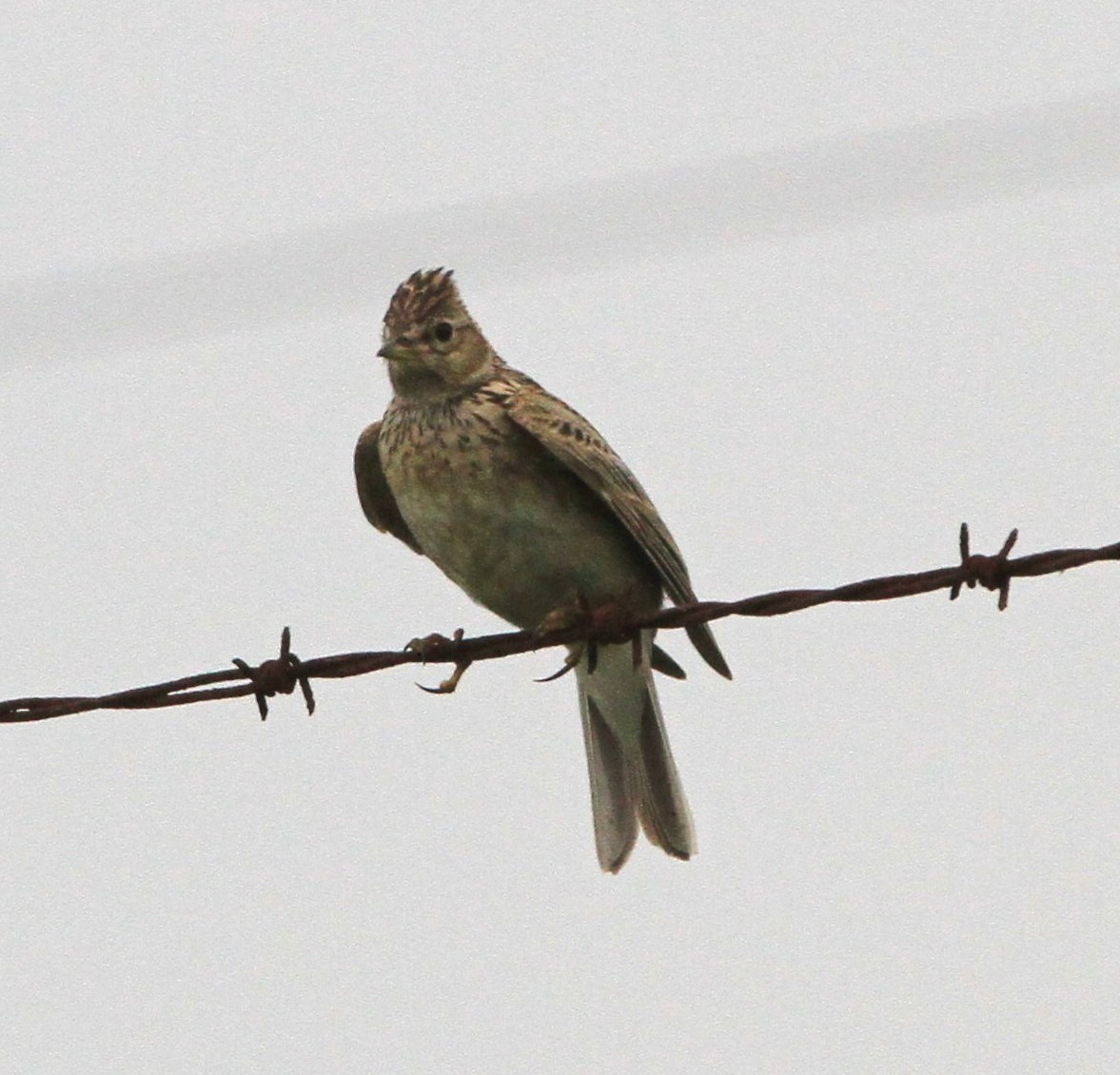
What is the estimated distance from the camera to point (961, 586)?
5445 millimetres

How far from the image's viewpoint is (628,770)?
8461 millimetres

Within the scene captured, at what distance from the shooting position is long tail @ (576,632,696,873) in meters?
8.39

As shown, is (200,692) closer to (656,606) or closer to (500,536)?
(500,536)

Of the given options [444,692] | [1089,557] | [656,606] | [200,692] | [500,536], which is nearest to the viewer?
[1089,557]

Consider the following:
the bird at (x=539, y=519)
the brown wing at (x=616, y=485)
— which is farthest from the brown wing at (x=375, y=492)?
the brown wing at (x=616, y=485)

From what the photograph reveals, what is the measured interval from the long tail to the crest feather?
1.46m

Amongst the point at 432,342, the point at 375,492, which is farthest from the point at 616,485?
the point at 375,492

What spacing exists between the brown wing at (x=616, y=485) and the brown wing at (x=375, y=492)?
765mm

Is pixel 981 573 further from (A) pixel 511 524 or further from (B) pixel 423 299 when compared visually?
(B) pixel 423 299

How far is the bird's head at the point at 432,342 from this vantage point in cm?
821

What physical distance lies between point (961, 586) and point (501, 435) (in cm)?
271

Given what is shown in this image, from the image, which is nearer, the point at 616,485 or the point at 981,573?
the point at 981,573

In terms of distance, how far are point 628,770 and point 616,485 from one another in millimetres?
1306

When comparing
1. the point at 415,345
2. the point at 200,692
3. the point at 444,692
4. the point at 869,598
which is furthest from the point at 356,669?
the point at 415,345
